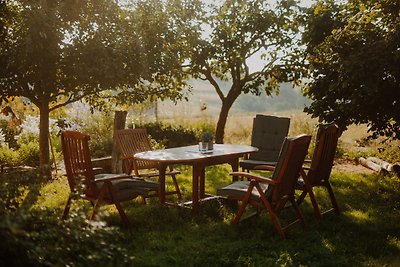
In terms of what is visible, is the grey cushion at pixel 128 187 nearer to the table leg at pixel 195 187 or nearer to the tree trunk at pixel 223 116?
the table leg at pixel 195 187

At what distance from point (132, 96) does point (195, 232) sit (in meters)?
3.82

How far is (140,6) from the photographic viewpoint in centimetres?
786

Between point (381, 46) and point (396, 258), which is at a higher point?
point (381, 46)

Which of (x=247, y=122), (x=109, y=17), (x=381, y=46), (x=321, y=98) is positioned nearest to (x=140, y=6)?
(x=109, y=17)

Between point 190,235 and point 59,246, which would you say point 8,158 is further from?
point 59,246

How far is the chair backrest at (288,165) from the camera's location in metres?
4.77

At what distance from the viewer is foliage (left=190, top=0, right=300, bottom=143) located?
11648mm

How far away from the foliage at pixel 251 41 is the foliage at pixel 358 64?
3743mm

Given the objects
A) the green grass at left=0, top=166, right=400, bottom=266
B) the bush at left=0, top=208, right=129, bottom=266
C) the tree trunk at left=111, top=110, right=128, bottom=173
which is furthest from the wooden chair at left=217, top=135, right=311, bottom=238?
the tree trunk at left=111, top=110, right=128, bottom=173

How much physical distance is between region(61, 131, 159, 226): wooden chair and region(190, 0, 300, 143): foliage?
6.97 m

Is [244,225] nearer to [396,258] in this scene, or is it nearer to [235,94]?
[396,258]

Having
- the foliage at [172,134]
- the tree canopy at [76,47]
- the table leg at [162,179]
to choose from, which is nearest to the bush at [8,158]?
the tree canopy at [76,47]

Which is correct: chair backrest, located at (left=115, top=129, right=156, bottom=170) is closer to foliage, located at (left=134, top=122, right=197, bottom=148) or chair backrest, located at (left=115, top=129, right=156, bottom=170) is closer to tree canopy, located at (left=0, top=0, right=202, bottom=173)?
tree canopy, located at (left=0, top=0, right=202, bottom=173)

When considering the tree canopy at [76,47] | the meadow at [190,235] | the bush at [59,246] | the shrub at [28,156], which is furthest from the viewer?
the shrub at [28,156]
